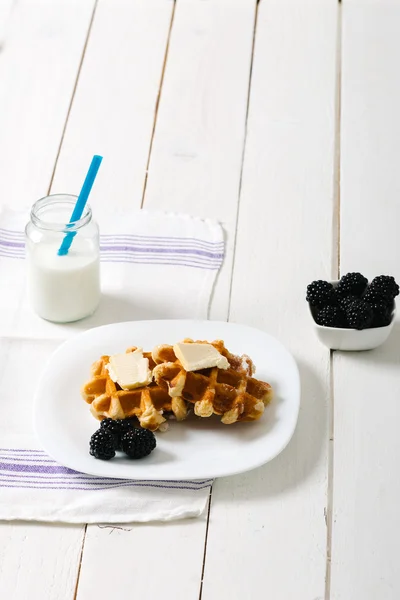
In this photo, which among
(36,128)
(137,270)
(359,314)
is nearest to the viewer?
(359,314)

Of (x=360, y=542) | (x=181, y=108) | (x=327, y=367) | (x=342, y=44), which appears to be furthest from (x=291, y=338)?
(x=342, y=44)

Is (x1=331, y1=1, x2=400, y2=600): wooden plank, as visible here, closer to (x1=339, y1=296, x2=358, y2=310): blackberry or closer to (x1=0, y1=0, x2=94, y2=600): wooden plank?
(x1=339, y1=296, x2=358, y2=310): blackberry

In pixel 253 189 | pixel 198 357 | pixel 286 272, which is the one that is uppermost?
pixel 253 189

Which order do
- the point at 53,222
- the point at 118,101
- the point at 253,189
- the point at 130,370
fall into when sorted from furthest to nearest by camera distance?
the point at 118,101 < the point at 253,189 < the point at 53,222 < the point at 130,370

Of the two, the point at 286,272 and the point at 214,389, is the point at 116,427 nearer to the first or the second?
the point at 214,389

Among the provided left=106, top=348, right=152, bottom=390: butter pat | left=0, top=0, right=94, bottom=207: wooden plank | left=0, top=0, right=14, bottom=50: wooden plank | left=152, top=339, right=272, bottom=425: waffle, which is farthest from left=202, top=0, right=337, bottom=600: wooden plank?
left=0, top=0, right=14, bottom=50: wooden plank

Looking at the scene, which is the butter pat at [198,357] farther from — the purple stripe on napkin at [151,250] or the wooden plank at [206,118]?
the purple stripe on napkin at [151,250]

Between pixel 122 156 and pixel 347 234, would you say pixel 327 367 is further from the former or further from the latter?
pixel 122 156

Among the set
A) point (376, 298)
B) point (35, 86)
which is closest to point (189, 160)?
point (35, 86)

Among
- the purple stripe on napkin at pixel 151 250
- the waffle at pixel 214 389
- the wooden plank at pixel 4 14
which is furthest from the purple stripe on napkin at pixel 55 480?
the wooden plank at pixel 4 14
